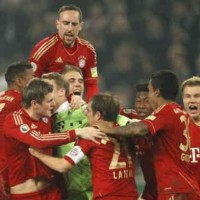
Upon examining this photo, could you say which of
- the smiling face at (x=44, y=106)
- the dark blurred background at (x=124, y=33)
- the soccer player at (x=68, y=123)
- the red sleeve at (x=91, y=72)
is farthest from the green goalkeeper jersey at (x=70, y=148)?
the dark blurred background at (x=124, y=33)

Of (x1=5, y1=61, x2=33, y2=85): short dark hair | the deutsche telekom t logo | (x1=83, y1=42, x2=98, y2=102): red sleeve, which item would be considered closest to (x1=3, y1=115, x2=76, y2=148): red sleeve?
(x1=5, y1=61, x2=33, y2=85): short dark hair

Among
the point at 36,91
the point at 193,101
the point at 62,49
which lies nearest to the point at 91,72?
the point at 62,49

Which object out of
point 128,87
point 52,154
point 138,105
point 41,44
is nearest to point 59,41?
point 41,44

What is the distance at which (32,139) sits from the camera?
615 cm

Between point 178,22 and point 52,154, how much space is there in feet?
19.5

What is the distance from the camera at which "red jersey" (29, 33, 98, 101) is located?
25.4 ft

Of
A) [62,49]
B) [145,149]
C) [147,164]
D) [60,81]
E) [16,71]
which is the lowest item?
[147,164]

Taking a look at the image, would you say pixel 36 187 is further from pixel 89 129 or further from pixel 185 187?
pixel 185 187

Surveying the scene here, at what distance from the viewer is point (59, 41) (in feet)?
26.0

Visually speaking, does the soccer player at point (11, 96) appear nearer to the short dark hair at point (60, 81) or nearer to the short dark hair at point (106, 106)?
the short dark hair at point (60, 81)

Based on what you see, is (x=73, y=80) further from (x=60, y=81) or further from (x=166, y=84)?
(x=166, y=84)

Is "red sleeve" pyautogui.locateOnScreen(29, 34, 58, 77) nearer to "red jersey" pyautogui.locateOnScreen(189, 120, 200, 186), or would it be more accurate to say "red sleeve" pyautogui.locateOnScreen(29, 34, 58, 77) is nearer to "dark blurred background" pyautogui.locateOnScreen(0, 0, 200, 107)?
"red jersey" pyautogui.locateOnScreen(189, 120, 200, 186)

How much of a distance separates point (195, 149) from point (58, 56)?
1.69m

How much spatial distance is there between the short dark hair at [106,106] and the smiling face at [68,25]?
1841 mm
